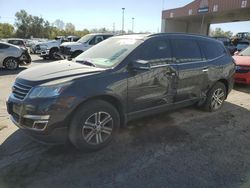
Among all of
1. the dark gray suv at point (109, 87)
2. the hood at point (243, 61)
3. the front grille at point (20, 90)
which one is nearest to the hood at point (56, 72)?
the dark gray suv at point (109, 87)

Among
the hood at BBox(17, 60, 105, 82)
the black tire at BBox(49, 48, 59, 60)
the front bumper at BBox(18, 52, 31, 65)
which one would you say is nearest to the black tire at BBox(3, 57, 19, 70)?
the front bumper at BBox(18, 52, 31, 65)

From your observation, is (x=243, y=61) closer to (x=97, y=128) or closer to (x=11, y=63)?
(x=97, y=128)

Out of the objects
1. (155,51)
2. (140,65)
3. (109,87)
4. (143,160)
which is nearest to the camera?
(143,160)

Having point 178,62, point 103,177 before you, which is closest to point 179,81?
point 178,62

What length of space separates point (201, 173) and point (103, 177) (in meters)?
1.29

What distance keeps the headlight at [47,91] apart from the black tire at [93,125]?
395mm

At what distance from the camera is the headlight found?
10.7 ft

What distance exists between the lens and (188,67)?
4.77 metres

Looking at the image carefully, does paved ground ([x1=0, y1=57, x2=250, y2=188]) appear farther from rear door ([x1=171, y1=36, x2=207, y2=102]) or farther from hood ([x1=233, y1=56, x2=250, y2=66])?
hood ([x1=233, y1=56, x2=250, y2=66])

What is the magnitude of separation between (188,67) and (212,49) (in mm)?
1123

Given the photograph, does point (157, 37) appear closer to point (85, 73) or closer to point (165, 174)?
point (85, 73)

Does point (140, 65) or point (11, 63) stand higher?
point (140, 65)

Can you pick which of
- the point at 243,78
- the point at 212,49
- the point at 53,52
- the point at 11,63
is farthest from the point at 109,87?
the point at 53,52

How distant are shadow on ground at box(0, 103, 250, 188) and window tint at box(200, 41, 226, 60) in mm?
1604
